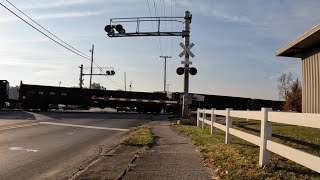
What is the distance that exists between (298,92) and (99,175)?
34962mm

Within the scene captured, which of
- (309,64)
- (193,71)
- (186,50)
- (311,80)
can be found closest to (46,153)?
(311,80)

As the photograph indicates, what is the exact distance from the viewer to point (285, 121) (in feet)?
25.0

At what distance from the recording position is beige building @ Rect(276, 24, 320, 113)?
19.1 m

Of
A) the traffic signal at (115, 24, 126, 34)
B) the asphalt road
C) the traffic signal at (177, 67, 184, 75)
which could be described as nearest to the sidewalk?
the asphalt road

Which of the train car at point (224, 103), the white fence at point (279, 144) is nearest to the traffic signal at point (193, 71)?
the white fence at point (279, 144)

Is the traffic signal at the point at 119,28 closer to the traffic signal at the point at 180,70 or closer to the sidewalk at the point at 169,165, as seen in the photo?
the traffic signal at the point at 180,70

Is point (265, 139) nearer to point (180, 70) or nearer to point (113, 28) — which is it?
point (180, 70)

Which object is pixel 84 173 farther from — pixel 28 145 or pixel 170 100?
pixel 170 100

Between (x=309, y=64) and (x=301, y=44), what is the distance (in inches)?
41.1

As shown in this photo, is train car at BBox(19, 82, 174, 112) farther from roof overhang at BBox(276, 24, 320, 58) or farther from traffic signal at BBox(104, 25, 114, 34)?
roof overhang at BBox(276, 24, 320, 58)

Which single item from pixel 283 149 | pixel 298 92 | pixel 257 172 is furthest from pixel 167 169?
pixel 298 92

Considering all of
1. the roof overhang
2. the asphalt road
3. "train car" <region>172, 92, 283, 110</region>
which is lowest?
the asphalt road

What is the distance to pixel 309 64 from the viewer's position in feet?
66.8

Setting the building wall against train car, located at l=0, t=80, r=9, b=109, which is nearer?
the building wall
